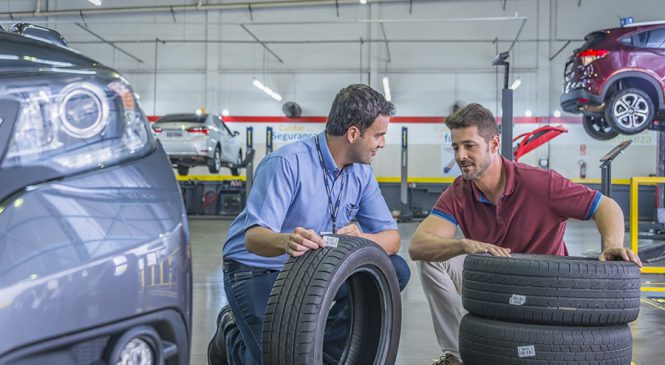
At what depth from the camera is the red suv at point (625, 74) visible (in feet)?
27.8

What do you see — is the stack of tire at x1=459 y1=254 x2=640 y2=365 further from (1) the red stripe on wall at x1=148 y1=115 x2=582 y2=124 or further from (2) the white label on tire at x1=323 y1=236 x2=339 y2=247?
(1) the red stripe on wall at x1=148 y1=115 x2=582 y2=124

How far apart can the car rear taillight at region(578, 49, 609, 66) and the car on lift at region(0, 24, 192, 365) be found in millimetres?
8531

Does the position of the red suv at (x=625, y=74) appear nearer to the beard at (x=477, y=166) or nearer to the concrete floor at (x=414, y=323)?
the concrete floor at (x=414, y=323)

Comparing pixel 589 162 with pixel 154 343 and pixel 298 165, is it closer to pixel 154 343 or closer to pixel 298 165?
pixel 298 165

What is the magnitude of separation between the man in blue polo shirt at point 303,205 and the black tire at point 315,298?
0.85ft

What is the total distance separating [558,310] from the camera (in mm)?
2207

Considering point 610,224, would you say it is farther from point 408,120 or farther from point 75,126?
point 408,120

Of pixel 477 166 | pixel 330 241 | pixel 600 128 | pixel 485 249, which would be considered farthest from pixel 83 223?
pixel 600 128

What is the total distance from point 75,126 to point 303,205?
141 cm

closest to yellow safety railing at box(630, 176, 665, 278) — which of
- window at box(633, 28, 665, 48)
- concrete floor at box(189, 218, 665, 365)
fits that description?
concrete floor at box(189, 218, 665, 365)

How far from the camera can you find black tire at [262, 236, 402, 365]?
184 centimetres

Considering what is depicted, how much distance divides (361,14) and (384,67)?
1.70m

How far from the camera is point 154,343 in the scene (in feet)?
3.68

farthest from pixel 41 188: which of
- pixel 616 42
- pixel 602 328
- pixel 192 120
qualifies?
pixel 192 120
